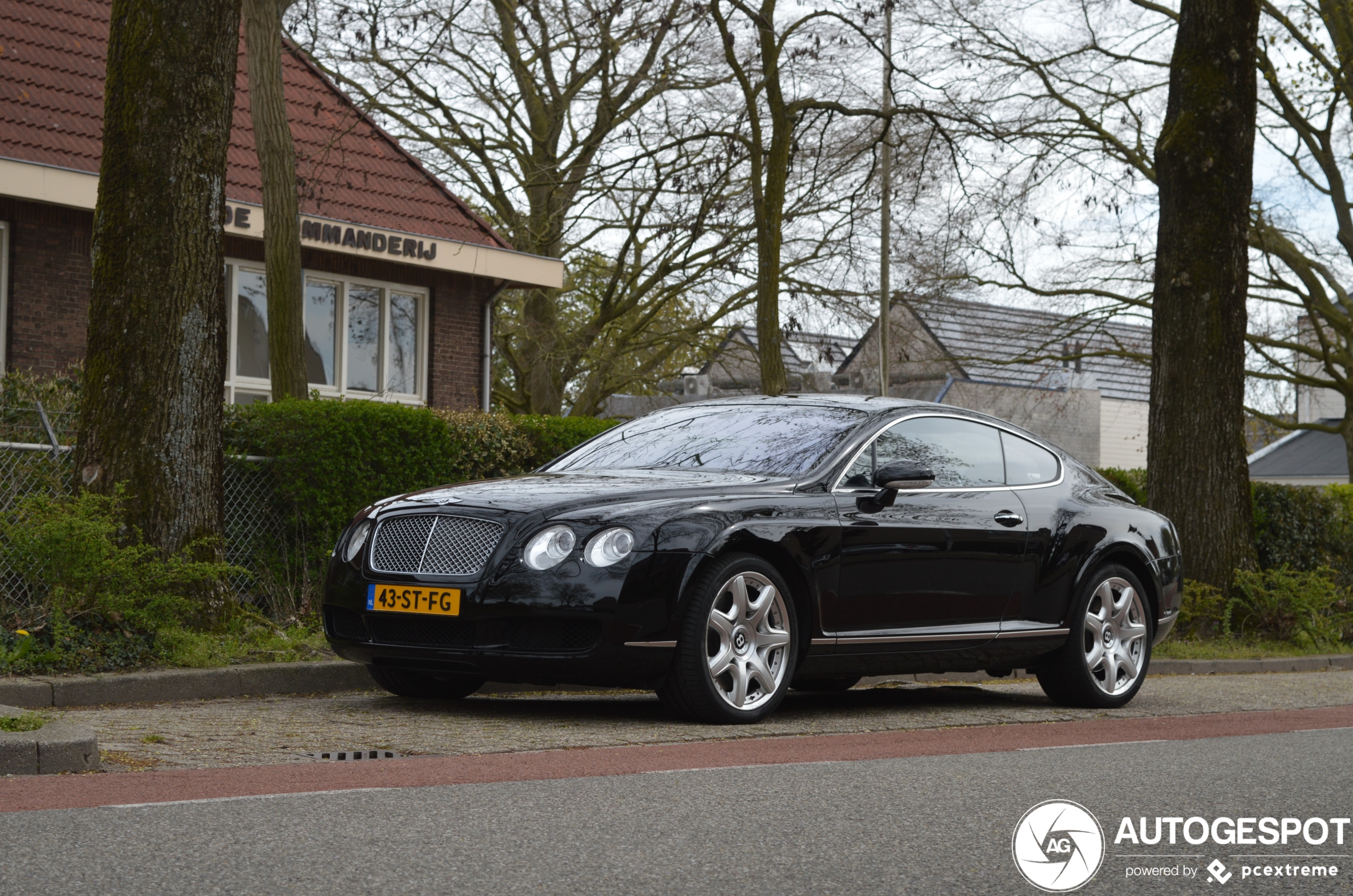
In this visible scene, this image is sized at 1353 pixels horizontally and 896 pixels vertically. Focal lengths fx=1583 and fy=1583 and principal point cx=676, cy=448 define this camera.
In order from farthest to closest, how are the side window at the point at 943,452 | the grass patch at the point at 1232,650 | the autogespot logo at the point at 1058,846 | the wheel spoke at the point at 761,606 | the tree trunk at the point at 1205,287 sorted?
the tree trunk at the point at 1205,287 < the grass patch at the point at 1232,650 < the side window at the point at 943,452 < the wheel spoke at the point at 761,606 < the autogespot logo at the point at 1058,846

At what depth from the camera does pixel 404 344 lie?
68.9ft

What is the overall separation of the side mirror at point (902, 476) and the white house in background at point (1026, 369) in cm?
1063

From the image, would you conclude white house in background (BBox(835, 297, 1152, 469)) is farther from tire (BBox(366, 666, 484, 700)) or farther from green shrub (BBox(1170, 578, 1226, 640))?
tire (BBox(366, 666, 484, 700))

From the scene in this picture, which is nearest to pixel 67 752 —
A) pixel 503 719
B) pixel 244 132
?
pixel 503 719

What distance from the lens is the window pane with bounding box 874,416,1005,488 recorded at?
28.3ft

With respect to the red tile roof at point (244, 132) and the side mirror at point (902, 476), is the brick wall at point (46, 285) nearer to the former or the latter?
the red tile roof at point (244, 132)

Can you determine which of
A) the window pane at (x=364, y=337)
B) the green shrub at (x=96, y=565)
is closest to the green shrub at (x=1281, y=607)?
the green shrub at (x=96, y=565)

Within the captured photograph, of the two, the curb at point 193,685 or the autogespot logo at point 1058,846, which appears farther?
the curb at point 193,685

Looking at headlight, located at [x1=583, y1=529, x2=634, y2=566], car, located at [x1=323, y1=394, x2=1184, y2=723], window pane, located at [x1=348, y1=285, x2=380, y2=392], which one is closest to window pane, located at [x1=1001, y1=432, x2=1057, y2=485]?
car, located at [x1=323, y1=394, x2=1184, y2=723]

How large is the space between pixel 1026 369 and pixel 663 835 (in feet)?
99.7

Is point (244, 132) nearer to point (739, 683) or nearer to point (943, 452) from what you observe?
point (943, 452)

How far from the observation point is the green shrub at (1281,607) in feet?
48.4

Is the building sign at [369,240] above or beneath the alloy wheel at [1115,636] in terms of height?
above

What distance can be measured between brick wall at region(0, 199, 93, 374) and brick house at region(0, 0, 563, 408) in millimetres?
17
